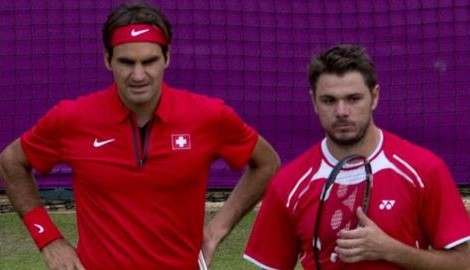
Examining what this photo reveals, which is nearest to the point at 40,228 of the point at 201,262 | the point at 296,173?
the point at 201,262

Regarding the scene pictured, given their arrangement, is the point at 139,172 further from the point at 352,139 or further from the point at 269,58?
the point at 269,58

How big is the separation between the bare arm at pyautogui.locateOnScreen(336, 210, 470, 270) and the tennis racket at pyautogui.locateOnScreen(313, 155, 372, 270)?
9 centimetres

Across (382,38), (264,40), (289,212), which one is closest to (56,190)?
(264,40)

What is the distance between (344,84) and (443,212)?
1.91 ft

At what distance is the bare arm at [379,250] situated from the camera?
4.52m

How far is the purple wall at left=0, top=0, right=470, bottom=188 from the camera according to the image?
1128cm

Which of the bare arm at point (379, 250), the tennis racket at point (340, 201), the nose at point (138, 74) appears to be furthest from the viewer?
the nose at point (138, 74)

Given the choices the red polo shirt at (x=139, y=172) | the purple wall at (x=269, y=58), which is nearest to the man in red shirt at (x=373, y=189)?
the red polo shirt at (x=139, y=172)

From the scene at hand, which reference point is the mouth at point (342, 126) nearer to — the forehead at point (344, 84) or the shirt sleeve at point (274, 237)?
the forehead at point (344, 84)

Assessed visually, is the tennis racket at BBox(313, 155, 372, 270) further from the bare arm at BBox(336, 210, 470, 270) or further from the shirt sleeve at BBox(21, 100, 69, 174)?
the shirt sleeve at BBox(21, 100, 69, 174)

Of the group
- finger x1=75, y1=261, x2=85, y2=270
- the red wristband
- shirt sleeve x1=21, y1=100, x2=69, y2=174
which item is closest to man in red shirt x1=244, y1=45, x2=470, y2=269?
finger x1=75, y1=261, x2=85, y2=270

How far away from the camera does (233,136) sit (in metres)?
5.75

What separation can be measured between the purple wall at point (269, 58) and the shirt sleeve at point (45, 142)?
18.0 feet

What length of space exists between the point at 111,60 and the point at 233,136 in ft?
2.13
